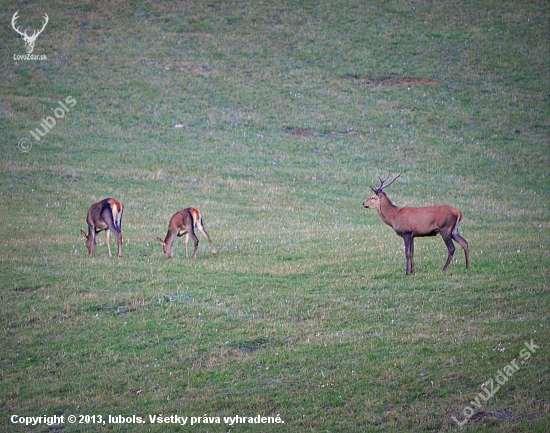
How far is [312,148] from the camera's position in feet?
103

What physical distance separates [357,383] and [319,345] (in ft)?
4.33

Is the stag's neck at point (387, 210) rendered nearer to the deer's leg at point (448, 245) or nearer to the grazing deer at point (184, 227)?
the deer's leg at point (448, 245)

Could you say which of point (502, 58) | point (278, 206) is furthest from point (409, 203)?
point (502, 58)

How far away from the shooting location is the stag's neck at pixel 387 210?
1495cm

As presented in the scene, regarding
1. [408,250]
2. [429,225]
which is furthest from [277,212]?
[429,225]

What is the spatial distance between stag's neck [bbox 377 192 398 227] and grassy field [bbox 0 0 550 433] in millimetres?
1074

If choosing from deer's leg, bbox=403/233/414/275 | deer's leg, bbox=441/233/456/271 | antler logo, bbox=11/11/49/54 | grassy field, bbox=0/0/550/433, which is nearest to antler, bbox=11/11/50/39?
antler logo, bbox=11/11/49/54

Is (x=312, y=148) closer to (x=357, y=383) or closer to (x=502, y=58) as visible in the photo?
(x=502, y=58)

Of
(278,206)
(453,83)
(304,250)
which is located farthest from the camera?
(453,83)

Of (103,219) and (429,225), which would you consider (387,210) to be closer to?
(429,225)

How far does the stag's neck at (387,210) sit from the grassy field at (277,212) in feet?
3.52

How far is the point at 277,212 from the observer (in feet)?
75.9

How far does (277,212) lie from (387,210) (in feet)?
27.4

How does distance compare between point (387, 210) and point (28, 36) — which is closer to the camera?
point (387, 210)
